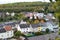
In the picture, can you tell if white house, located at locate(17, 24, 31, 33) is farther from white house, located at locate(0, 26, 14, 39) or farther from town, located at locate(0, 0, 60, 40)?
white house, located at locate(0, 26, 14, 39)

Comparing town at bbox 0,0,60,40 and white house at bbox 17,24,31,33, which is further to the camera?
white house at bbox 17,24,31,33

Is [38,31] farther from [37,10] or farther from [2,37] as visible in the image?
[37,10]

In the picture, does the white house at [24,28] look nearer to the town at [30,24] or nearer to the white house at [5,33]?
the town at [30,24]

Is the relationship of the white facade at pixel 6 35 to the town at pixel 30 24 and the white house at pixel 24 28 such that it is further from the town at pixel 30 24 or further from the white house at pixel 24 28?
the white house at pixel 24 28

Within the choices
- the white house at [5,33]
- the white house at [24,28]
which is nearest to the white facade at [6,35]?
the white house at [5,33]

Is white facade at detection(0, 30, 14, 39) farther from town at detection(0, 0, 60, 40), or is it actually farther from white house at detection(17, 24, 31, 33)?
white house at detection(17, 24, 31, 33)

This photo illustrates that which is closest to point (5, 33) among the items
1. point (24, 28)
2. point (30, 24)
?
point (24, 28)

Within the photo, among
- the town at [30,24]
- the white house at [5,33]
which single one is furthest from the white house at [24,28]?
the white house at [5,33]

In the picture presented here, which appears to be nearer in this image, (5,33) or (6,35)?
(6,35)

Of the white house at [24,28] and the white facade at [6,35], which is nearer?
the white facade at [6,35]

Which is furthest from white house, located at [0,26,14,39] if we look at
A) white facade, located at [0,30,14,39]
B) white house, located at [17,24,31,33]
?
white house, located at [17,24,31,33]

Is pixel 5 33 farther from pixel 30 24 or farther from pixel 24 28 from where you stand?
pixel 30 24
